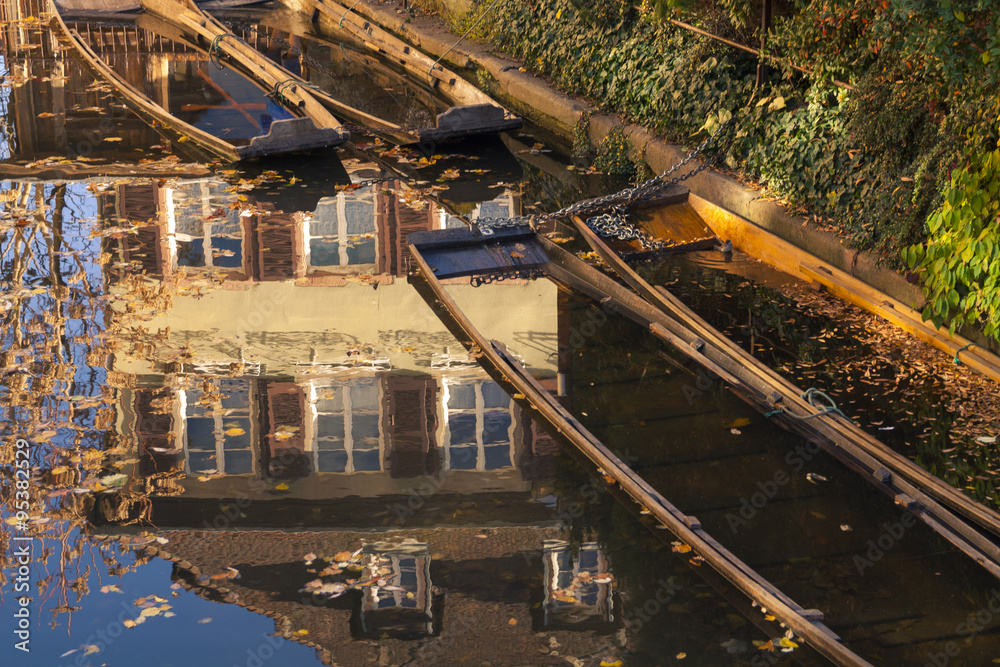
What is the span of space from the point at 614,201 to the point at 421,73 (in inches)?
255

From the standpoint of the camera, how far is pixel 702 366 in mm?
7867

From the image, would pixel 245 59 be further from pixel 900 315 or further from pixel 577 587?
pixel 577 587

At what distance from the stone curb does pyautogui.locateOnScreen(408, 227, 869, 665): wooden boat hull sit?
2.01 m

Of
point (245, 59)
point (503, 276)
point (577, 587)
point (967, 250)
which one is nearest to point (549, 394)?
point (577, 587)

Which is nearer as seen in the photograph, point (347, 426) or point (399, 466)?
point (399, 466)

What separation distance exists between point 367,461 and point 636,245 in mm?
3685

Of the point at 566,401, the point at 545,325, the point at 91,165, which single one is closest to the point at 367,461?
the point at 566,401

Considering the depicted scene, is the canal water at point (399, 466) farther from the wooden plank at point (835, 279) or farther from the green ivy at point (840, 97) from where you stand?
the green ivy at point (840, 97)

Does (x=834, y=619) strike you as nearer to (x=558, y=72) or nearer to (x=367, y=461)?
(x=367, y=461)

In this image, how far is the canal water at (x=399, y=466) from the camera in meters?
5.33

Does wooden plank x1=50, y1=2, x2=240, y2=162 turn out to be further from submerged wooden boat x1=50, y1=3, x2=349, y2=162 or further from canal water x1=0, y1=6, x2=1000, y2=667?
canal water x1=0, y1=6, x2=1000, y2=667

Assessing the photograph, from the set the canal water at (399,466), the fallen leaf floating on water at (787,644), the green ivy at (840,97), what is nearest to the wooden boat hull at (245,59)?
the canal water at (399,466)

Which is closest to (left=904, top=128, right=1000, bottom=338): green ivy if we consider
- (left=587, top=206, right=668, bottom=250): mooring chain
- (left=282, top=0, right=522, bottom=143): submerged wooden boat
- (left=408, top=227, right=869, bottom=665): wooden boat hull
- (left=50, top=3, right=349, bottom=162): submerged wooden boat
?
(left=408, top=227, right=869, bottom=665): wooden boat hull

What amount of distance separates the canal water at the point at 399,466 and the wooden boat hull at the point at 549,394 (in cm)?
21
